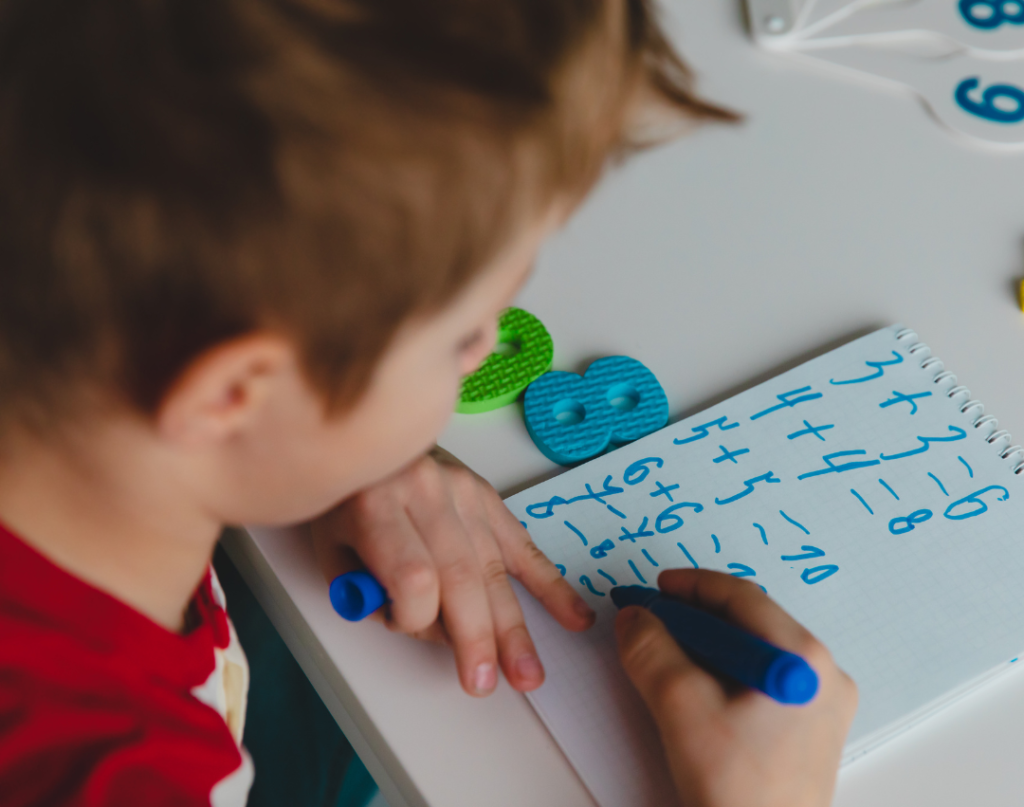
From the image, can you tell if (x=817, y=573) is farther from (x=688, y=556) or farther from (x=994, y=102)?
(x=994, y=102)

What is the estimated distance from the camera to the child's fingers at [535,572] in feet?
1.66

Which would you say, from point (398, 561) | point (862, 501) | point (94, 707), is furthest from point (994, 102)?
point (94, 707)

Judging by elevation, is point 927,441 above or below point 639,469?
above

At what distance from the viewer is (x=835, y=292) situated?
0.69 m

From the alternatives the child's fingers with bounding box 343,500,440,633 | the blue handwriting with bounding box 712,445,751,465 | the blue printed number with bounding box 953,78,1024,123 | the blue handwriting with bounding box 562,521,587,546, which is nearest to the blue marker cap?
the child's fingers with bounding box 343,500,440,633

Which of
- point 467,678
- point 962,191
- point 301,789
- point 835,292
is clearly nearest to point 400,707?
point 467,678

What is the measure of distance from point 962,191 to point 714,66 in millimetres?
242

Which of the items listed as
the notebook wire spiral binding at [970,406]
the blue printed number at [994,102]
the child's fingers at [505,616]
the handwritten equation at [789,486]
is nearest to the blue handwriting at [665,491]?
the handwritten equation at [789,486]

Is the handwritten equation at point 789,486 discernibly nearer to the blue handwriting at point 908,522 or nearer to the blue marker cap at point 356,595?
the blue handwriting at point 908,522

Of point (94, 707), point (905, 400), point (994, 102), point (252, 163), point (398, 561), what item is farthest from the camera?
point (994, 102)

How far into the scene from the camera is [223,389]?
352 millimetres

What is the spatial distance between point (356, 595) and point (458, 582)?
6cm

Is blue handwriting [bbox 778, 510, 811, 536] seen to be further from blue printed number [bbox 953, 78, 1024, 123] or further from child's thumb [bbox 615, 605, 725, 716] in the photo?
blue printed number [bbox 953, 78, 1024, 123]

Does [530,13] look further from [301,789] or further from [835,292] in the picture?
[301,789]
